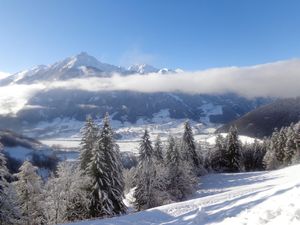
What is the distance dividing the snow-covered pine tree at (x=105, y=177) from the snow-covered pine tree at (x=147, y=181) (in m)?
9.19

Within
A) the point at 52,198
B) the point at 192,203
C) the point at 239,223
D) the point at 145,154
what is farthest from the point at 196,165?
the point at 239,223

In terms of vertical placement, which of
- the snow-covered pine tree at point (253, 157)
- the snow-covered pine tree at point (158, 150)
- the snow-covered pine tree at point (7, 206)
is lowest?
the snow-covered pine tree at point (253, 157)

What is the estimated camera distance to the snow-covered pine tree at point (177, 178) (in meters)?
59.5

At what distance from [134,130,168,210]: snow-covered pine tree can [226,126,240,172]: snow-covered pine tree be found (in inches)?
1435

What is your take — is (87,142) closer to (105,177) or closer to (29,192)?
(105,177)

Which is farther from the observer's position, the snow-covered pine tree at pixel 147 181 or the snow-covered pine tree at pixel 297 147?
the snow-covered pine tree at pixel 297 147

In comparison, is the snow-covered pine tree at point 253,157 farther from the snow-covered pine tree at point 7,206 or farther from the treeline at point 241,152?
the snow-covered pine tree at point 7,206

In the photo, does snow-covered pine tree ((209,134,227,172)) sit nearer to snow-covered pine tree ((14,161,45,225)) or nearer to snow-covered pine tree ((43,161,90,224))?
snow-covered pine tree ((43,161,90,224))

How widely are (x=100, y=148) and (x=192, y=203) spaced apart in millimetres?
15424

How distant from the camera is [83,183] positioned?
138 ft

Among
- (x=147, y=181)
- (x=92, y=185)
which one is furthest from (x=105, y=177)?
(x=147, y=181)

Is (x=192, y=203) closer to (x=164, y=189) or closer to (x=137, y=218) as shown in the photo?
(x=137, y=218)

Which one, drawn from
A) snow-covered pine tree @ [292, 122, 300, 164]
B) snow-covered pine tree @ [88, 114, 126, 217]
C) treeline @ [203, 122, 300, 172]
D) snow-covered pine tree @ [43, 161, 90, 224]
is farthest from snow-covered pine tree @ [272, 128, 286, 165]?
snow-covered pine tree @ [43, 161, 90, 224]

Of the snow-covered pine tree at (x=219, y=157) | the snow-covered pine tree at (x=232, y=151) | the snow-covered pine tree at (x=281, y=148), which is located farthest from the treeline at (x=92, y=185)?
the snow-covered pine tree at (x=281, y=148)
